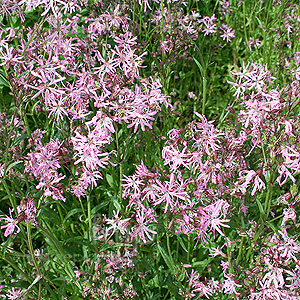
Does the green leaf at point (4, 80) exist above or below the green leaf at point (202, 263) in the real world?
above

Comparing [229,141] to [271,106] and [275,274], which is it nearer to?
[271,106]

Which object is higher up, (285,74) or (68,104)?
(68,104)

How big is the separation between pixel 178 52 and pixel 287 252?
89.2 inches

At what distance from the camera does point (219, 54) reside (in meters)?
5.15

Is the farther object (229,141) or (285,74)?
(285,74)

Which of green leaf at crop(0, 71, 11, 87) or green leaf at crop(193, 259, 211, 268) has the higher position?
green leaf at crop(0, 71, 11, 87)

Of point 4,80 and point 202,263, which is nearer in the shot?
point 4,80

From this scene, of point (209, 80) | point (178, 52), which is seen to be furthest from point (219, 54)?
point (178, 52)

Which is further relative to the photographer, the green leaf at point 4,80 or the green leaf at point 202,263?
the green leaf at point 202,263

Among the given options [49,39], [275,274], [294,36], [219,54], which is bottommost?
[275,274]

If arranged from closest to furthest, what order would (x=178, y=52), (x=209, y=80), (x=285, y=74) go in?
1. (x=178, y=52)
2. (x=285, y=74)
3. (x=209, y=80)

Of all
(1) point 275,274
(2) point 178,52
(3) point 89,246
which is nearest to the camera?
(1) point 275,274

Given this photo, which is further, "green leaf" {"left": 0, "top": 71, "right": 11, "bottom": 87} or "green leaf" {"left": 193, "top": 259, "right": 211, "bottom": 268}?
"green leaf" {"left": 193, "top": 259, "right": 211, "bottom": 268}

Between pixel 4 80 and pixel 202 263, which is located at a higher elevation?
pixel 4 80
